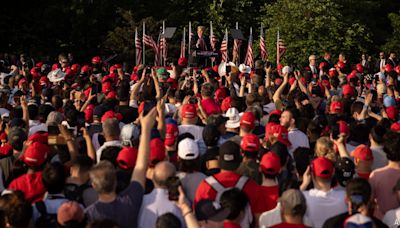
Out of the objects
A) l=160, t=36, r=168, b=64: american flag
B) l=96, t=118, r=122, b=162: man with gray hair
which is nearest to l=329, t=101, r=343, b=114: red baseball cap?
l=96, t=118, r=122, b=162: man with gray hair

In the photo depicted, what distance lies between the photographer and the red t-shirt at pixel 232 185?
22.4 ft

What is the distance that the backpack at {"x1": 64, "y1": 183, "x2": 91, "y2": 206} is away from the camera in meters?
7.11

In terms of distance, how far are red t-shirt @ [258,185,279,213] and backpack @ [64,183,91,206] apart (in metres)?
1.66

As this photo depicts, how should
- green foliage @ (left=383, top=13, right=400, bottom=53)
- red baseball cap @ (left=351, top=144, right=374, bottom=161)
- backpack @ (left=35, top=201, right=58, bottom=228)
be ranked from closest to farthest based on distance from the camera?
backpack @ (left=35, top=201, right=58, bottom=228) < red baseball cap @ (left=351, top=144, right=374, bottom=161) < green foliage @ (left=383, top=13, right=400, bottom=53)

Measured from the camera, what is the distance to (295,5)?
37.2 m

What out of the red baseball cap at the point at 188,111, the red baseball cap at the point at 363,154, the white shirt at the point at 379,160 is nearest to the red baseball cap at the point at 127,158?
the red baseball cap at the point at 363,154

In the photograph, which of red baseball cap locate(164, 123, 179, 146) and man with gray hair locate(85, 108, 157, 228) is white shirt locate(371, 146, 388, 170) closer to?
red baseball cap locate(164, 123, 179, 146)

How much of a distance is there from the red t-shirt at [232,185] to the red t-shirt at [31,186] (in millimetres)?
1480

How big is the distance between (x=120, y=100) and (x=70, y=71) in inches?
275

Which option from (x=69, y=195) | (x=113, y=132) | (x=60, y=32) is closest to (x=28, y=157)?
(x=69, y=195)

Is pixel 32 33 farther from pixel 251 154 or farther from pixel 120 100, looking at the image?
pixel 251 154

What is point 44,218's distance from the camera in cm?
634

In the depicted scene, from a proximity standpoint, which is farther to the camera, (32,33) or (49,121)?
(32,33)

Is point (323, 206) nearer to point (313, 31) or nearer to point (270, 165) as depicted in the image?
point (270, 165)
